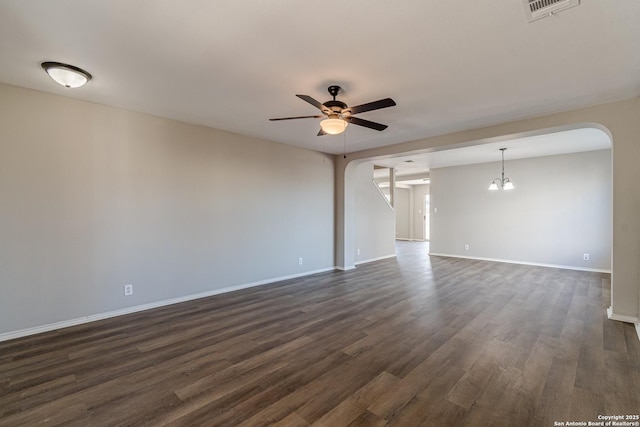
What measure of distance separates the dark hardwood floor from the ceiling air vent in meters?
2.59

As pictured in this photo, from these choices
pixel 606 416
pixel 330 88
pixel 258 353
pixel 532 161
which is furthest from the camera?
pixel 532 161

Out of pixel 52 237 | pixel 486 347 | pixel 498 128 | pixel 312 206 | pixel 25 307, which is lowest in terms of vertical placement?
pixel 486 347

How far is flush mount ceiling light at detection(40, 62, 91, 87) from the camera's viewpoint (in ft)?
8.09

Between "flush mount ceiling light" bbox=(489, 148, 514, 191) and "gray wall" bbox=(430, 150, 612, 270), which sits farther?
"flush mount ceiling light" bbox=(489, 148, 514, 191)

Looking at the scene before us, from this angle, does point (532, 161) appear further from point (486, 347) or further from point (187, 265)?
point (187, 265)

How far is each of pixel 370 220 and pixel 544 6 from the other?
5.88m

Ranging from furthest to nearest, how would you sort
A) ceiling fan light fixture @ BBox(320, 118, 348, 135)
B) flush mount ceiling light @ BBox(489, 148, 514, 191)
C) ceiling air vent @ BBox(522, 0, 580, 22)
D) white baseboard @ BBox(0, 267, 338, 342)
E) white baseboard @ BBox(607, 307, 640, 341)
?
flush mount ceiling light @ BBox(489, 148, 514, 191) → white baseboard @ BBox(607, 307, 640, 341) → white baseboard @ BBox(0, 267, 338, 342) → ceiling fan light fixture @ BBox(320, 118, 348, 135) → ceiling air vent @ BBox(522, 0, 580, 22)

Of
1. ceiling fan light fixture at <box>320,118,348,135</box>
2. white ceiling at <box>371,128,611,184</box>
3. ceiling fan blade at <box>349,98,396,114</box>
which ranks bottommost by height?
ceiling fan light fixture at <box>320,118,348,135</box>

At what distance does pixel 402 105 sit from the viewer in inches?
134

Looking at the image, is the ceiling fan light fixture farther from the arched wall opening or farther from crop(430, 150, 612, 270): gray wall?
crop(430, 150, 612, 270): gray wall

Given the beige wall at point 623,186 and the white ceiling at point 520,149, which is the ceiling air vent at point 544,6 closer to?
the beige wall at point 623,186

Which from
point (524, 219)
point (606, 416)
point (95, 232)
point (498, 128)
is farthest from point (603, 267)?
point (95, 232)

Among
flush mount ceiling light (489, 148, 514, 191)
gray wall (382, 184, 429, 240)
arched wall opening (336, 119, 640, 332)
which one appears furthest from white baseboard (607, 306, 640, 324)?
gray wall (382, 184, 429, 240)

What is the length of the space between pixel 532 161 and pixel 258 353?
24.9 feet
